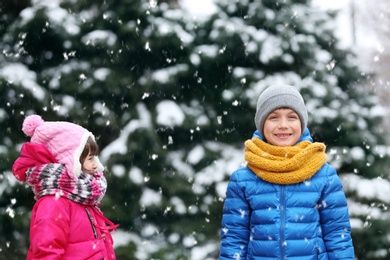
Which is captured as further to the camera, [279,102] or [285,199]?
[279,102]

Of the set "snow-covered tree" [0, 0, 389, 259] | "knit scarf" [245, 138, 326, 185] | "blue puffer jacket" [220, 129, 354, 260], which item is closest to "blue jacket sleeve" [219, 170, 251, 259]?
"blue puffer jacket" [220, 129, 354, 260]

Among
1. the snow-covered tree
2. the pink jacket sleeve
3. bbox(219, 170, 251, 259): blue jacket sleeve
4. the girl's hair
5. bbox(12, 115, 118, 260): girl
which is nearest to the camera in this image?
the pink jacket sleeve

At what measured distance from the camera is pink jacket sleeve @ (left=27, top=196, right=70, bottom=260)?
2.71m

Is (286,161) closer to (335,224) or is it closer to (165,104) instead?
(335,224)

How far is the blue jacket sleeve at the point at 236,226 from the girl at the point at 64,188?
68 cm

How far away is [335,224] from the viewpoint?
283 centimetres

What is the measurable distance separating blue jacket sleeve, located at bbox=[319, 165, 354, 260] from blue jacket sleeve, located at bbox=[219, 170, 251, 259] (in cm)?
39

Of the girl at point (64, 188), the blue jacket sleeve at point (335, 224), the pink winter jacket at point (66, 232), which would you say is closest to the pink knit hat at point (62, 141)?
the girl at point (64, 188)

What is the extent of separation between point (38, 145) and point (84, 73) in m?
2.00

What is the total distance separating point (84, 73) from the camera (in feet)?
16.0

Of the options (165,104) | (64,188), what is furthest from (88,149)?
(165,104)

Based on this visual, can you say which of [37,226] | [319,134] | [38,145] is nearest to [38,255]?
[37,226]

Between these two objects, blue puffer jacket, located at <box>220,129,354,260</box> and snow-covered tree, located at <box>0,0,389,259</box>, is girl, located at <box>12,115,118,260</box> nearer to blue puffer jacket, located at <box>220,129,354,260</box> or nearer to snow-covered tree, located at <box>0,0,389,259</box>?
blue puffer jacket, located at <box>220,129,354,260</box>

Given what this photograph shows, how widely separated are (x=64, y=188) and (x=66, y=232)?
0.24 meters
